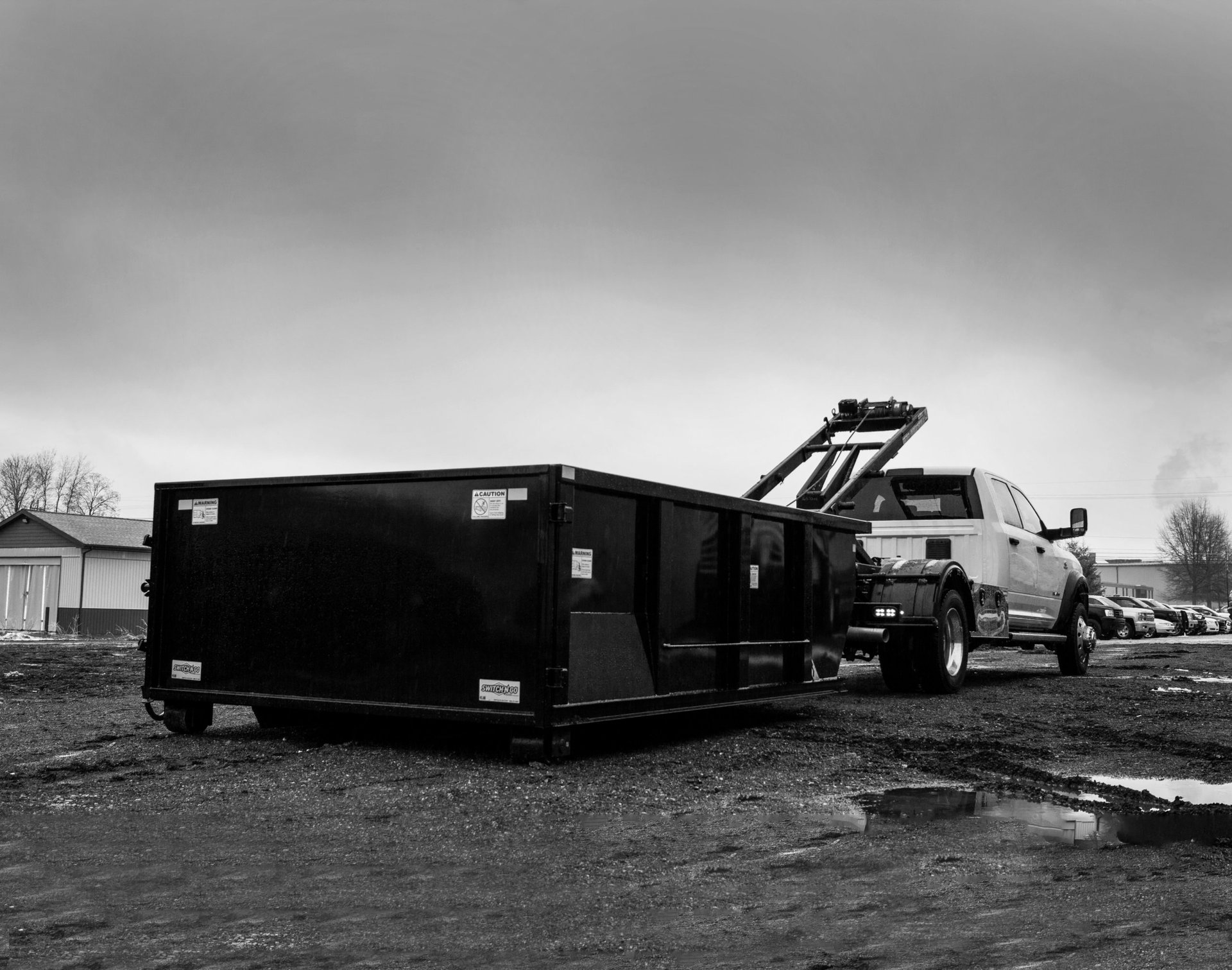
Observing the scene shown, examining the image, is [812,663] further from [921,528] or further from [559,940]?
[559,940]

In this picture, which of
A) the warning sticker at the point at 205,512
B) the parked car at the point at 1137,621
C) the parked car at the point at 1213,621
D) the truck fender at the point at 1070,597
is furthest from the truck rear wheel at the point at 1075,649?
the parked car at the point at 1213,621

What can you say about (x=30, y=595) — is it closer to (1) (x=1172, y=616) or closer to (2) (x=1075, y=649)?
(2) (x=1075, y=649)

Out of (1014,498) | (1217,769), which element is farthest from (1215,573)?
(1217,769)

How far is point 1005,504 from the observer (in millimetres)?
14570

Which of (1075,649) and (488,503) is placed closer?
(488,503)

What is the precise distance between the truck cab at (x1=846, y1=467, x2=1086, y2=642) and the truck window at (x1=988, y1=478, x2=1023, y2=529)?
2 cm

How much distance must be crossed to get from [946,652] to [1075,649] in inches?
183

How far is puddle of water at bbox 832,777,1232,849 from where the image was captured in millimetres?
5867

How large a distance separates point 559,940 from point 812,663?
657cm

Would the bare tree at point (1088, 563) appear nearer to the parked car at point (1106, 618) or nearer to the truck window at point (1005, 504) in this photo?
the parked car at point (1106, 618)

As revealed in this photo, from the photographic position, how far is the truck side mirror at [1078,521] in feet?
49.8

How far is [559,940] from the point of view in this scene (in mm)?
4145

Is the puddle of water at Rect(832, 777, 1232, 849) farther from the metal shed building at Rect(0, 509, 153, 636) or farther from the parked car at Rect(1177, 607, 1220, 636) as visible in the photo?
the parked car at Rect(1177, 607, 1220, 636)

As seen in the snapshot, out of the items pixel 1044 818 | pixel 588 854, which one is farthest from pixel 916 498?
pixel 588 854
